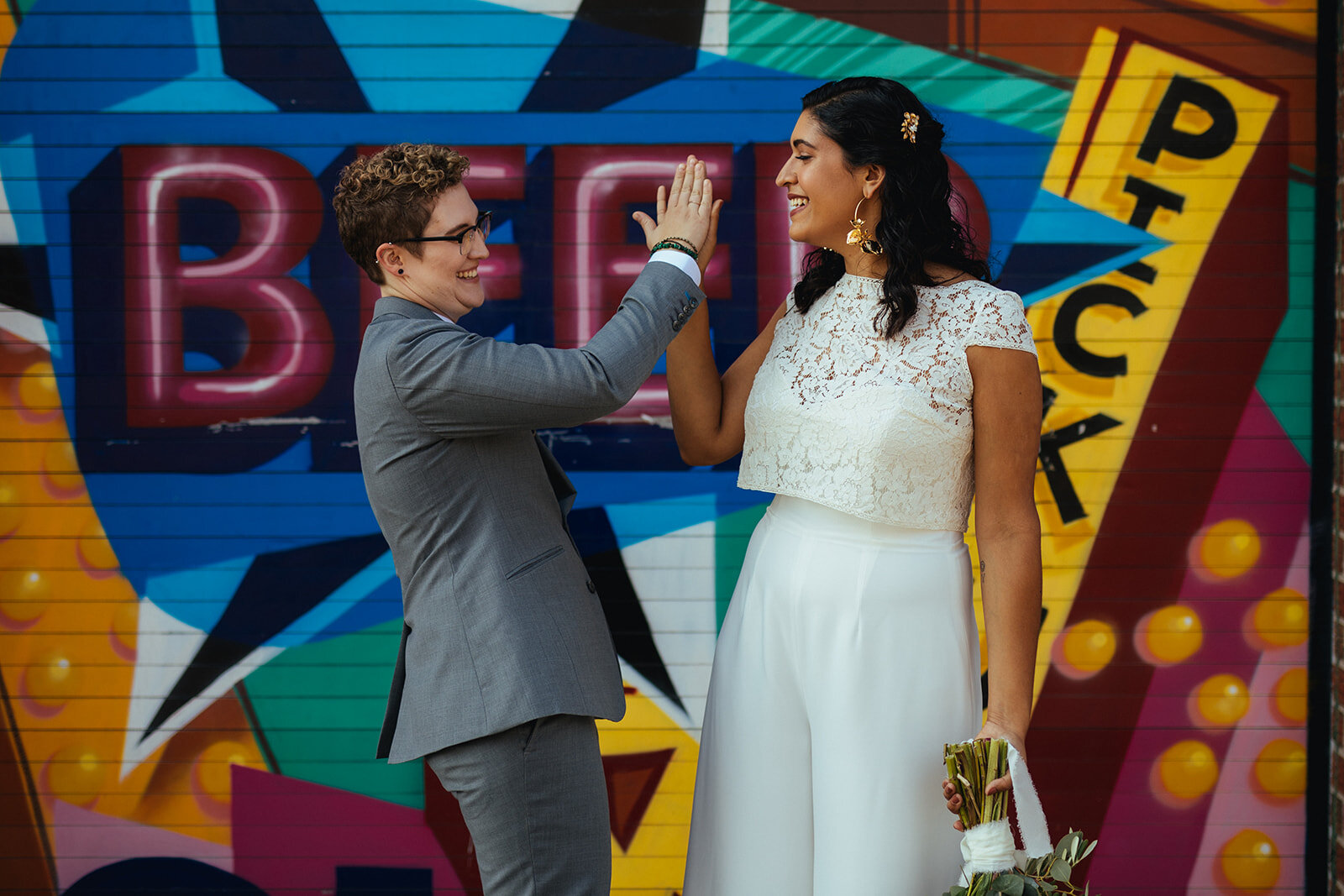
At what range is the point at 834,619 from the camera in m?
2.15

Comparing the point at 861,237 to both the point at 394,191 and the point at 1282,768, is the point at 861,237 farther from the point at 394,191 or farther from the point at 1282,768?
the point at 1282,768

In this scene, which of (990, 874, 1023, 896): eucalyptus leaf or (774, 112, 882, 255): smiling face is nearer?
(990, 874, 1023, 896): eucalyptus leaf

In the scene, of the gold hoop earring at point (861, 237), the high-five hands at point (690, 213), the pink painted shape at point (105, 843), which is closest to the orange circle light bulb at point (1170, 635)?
the gold hoop earring at point (861, 237)

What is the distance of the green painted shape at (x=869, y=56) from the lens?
3.70 meters

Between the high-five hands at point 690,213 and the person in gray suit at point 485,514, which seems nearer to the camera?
the person in gray suit at point 485,514

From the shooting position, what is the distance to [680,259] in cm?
215

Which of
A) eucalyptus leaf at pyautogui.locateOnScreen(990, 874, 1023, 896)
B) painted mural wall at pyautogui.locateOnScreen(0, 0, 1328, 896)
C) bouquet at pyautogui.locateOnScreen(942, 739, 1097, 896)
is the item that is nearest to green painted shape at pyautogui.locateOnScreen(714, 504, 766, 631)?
painted mural wall at pyautogui.locateOnScreen(0, 0, 1328, 896)

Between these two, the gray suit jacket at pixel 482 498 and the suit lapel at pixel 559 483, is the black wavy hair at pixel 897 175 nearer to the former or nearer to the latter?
the gray suit jacket at pixel 482 498

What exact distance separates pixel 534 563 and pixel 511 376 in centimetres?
39

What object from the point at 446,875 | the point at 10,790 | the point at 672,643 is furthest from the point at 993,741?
the point at 10,790

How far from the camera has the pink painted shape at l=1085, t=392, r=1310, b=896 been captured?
3.73 meters

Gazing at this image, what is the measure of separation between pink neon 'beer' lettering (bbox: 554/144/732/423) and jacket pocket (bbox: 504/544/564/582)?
1657 millimetres

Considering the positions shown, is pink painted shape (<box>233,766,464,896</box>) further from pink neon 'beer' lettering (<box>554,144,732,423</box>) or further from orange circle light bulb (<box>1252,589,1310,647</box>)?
orange circle light bulb (<box>1252,589,1310,647</box>)

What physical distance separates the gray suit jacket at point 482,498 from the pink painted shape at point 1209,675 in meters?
2.54
